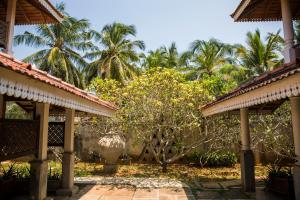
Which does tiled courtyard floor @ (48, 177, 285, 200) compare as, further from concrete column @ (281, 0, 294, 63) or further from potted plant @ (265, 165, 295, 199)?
concrete column @ (281, 0, 294, 63)

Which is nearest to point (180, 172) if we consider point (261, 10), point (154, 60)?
point (261, 10)

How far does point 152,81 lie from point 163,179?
376 cm

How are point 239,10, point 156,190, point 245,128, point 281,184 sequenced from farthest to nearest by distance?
point 239,10
point 156,190
point 245,128
point 281,184

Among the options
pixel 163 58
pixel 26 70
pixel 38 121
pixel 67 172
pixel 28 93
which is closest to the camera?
pixel 28 93

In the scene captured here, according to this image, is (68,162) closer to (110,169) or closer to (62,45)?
(110,169)

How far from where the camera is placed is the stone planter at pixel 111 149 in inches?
448

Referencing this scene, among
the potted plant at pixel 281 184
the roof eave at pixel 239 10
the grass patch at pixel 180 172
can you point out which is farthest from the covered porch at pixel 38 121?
the roof eave at pixel 239 10

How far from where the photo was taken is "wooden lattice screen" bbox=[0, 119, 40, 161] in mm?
4969

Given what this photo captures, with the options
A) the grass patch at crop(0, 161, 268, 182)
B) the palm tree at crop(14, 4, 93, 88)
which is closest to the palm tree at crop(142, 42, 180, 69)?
the palm tree at crop(14, 4, 93, 88)

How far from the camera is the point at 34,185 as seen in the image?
574cm

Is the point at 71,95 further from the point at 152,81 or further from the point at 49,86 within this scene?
the point at 152,81

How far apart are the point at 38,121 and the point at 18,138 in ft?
2.50

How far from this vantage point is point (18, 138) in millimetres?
5395

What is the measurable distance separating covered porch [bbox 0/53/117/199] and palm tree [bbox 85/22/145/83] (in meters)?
14.5
